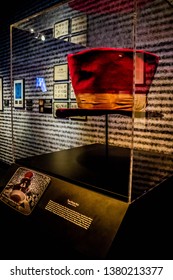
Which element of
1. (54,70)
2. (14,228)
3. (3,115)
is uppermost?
(54,70)

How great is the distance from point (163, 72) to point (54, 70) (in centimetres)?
119

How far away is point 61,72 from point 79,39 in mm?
362

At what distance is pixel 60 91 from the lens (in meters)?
2.28

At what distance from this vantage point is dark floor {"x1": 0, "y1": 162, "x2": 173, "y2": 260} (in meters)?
0.70

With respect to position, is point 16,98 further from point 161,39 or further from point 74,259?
point 74,259

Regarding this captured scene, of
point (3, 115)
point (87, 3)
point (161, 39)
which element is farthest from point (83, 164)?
point (3, 115)

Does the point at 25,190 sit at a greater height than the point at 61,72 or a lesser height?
lesser

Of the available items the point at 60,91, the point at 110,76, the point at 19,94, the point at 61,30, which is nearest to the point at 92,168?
the point at 110,76

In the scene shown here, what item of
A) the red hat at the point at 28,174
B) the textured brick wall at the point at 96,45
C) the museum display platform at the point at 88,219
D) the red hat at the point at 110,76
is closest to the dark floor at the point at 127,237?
the museum display platform at the point at 88,219

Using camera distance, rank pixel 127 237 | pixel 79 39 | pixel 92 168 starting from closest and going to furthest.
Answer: pixel 127 237
pixel 92 168
pixel 79 39

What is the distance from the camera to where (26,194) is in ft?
3.09

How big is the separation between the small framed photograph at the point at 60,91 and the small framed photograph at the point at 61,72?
0.05 m

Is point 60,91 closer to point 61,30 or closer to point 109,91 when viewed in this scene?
point 61,30

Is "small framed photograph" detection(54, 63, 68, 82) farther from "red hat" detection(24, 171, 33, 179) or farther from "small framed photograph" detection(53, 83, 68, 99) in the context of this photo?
"red hat" detection(24, 171, 33, 179)
